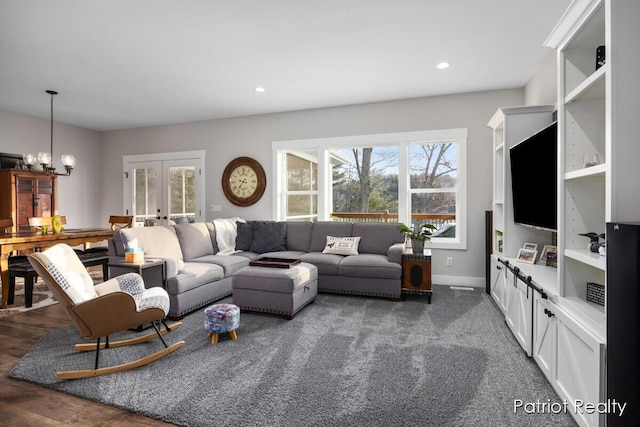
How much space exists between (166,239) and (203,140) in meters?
2.71

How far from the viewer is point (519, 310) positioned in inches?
102

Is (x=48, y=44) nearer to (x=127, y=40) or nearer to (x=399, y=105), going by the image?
(x=127, y=40)

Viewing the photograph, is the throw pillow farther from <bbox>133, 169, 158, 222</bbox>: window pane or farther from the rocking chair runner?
<bbox>133, 169, 158, 222</bbox>: window pane

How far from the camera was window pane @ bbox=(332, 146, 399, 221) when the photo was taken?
16.2ft

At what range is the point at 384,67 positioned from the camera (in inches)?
143

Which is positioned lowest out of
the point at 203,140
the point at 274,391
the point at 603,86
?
the point at 274,391

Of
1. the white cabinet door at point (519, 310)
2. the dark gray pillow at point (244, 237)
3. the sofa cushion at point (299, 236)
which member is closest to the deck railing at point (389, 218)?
the sofa cushion at point (299, 236)

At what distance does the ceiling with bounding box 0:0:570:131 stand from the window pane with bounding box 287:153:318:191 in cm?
100

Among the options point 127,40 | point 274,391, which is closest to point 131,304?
point 274,391

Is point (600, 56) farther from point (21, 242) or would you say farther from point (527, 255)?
point (21, 242)

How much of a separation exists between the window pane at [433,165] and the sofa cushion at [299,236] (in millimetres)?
1691

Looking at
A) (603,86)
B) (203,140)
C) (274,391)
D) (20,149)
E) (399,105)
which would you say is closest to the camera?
(603,86)

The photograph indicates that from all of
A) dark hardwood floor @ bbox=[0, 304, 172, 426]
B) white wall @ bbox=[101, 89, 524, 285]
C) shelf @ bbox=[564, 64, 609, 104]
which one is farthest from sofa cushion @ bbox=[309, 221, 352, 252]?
dark hardwood floor @ bbox=[0, 304, 172, 426]

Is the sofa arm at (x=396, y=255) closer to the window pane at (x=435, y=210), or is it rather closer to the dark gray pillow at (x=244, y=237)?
the window pane at (x=435, y=210)
